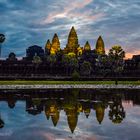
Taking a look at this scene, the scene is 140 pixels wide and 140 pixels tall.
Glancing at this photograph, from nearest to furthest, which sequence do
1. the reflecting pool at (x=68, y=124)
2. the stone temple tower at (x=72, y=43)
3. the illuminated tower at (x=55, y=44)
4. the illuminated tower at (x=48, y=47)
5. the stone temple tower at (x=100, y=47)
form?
1. the reflecting pool at (x=68, y=124)
2. the stone temple tower at (x=72, y=43)
3. the illuminated tower at (x=55, y=44)
4. the stone temple tower at (x=100, y=47)
5. the illuminated tower at (x=48, y=47)

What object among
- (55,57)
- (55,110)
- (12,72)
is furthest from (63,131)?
(55,57)

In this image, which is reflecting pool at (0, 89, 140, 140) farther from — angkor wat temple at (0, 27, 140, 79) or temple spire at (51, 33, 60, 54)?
temple spire at (51, 33, 60, 54)

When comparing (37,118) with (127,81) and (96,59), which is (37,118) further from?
(96,59)

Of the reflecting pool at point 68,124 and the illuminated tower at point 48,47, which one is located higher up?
the illuminated tower at point 48,47

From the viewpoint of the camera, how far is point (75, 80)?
9056cm

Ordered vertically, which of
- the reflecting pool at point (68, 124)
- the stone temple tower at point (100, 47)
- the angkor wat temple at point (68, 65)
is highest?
the stone temple tower at point (100, 47)

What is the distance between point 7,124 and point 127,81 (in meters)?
74.0

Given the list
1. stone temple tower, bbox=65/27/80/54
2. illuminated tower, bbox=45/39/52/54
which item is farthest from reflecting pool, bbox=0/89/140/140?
illuminated tower, bbox=45/39/52/54

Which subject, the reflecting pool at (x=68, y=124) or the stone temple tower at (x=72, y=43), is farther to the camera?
the stone temple tower at (x=72, y=43)

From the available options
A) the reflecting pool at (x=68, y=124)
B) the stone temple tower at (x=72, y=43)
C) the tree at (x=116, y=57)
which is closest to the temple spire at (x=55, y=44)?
the stone temple tower at (x=72, y=43)

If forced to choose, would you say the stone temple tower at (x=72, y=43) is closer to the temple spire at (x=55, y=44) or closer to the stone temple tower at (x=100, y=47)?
the temple spire at (x=55, y=44)

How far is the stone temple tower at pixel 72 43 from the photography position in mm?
168375

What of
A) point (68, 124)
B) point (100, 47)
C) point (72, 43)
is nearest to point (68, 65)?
point (72, 43)

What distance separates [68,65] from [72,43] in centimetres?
3449
